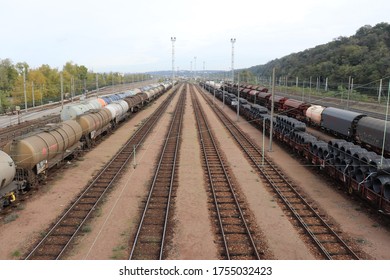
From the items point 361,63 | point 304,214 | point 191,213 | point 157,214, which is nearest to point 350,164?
point 304,214

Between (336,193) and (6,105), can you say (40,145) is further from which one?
(6,105)

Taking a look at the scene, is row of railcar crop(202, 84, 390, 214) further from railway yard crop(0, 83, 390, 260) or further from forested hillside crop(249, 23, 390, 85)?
forested hillside crop(249, 23, 390, 85)

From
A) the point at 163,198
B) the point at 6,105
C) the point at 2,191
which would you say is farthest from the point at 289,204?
the point at 6,105

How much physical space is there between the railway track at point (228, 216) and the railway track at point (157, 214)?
2.48m

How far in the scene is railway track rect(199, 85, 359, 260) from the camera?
540 inches

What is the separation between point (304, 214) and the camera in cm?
1738

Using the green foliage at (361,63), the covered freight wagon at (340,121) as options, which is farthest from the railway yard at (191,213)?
the green foliage at (361,63)

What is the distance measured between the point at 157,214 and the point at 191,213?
68.9 inches

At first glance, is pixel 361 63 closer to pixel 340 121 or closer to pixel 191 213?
pixel 340 121

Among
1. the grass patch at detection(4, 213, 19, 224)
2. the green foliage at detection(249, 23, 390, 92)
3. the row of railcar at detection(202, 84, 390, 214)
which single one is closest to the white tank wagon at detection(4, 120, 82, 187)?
the grass patch at detection(4, 213, 19, 224)

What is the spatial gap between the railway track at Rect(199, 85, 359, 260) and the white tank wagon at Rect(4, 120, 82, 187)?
46.6ft

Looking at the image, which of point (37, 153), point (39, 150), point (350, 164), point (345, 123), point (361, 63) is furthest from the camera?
point (361, 63)

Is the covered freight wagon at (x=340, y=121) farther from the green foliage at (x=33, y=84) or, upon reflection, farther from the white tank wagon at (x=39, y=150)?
the green foliage at (x=33, y=84)

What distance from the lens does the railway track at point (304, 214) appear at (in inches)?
540
